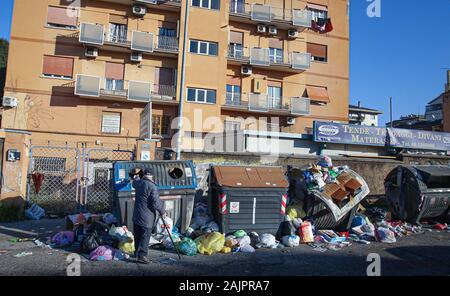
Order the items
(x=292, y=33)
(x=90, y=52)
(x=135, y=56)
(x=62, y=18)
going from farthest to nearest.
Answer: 1. (x=292, y=33)
2. (x=135, y=56)
3. (x=90, y=52)
4. (x=62, y=18)

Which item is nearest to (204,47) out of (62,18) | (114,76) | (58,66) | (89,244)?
(114,76)

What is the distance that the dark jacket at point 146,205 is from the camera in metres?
6.10

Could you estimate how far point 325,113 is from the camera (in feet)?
93.2

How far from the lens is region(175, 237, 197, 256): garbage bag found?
6.66 m

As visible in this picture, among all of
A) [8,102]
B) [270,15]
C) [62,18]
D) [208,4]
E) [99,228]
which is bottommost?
[99,228]

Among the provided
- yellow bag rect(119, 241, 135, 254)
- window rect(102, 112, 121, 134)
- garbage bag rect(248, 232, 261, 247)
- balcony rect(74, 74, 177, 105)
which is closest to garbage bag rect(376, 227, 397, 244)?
garbage bag rect(248, 232, 261, 247)

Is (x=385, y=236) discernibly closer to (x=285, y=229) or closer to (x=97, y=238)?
(x=285, y=229)

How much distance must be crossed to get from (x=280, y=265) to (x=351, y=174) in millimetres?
3625

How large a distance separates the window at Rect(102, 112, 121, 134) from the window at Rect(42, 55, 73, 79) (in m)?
3.26

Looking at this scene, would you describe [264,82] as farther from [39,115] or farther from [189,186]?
[189,186]

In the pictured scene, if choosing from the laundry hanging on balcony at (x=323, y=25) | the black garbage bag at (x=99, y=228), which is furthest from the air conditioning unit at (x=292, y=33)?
the black garbage bag at (x=99, y=228)

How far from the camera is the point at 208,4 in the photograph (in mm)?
24656

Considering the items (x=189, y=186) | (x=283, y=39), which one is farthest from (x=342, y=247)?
(x=283, y=39)

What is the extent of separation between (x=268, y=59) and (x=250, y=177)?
19.2m
